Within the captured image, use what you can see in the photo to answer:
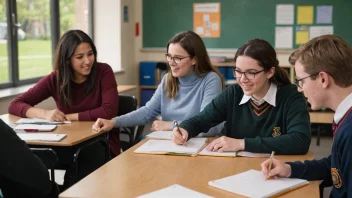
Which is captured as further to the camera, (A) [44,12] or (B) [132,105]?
(A) [44,12]

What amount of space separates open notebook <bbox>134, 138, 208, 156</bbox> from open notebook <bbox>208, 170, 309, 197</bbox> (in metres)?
0.38

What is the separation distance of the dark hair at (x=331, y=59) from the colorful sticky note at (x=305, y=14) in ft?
15.5

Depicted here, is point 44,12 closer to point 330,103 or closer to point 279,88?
point 279,88

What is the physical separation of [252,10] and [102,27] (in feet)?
6.83

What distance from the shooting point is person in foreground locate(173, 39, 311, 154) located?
2002mm

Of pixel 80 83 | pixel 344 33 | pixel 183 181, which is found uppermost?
pixel 344 33

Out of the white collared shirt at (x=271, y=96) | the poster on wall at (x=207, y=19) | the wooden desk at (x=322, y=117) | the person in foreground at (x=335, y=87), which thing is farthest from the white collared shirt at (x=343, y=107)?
the poster on wall at (x=207, y=19)

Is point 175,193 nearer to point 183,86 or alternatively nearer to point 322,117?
point 183,86

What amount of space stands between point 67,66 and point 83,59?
0.39ft

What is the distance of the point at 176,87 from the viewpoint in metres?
2.84

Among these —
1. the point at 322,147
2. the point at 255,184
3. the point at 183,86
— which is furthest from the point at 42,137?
the point at 322,147

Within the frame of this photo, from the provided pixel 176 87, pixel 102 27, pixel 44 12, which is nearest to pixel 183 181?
pixel 176 87

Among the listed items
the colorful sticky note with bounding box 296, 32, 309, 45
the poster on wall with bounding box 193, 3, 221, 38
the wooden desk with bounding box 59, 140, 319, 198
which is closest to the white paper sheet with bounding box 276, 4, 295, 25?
the colorful sticky note with bounding box 296, 32, 309, 45

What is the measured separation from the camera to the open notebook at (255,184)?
1481mm
